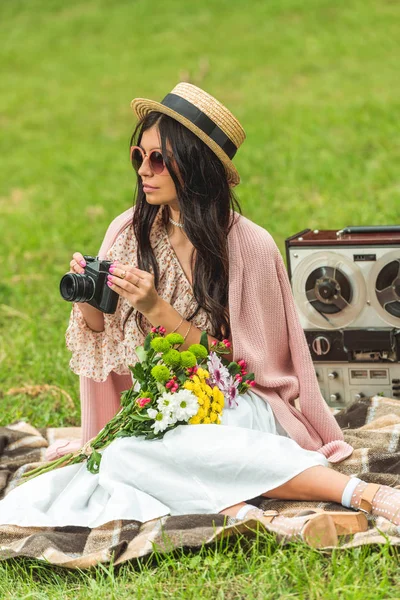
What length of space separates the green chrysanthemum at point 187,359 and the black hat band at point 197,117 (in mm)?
770

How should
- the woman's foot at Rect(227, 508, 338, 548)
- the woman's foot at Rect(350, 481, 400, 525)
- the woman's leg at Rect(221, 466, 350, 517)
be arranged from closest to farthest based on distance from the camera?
the woman's foot at Rect(227, 508, 338, 548), the woman's foot at Rect(350, 481, 400, 525), the woman's leg at Rect(221, 466, 350, 517)

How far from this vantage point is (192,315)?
3.77 metres

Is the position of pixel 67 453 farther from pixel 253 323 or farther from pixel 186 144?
pixel 186 144

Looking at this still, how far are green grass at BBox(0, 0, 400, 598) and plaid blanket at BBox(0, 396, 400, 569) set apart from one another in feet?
0.20

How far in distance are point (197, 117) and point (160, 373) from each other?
0.94m

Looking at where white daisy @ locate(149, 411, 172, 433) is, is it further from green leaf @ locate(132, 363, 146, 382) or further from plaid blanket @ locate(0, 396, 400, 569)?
plaid blanket @ locate(0, 396, 400, 569)

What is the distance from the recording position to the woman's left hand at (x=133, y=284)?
3.48 m

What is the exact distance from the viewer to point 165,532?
322cm

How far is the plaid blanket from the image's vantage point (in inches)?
124

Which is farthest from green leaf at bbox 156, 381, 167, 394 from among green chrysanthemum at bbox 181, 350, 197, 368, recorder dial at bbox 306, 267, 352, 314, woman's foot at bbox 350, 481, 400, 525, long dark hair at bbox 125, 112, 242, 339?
recorder dial at bbox 306, 267, 352, 314

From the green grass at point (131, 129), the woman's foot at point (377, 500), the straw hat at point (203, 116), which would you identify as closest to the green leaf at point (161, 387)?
the green grass at point (131, 129)

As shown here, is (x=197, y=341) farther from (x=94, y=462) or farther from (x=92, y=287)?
(x=94, y=462)

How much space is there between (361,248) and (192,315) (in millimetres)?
1075

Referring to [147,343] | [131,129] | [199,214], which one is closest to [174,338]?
[147,343]
